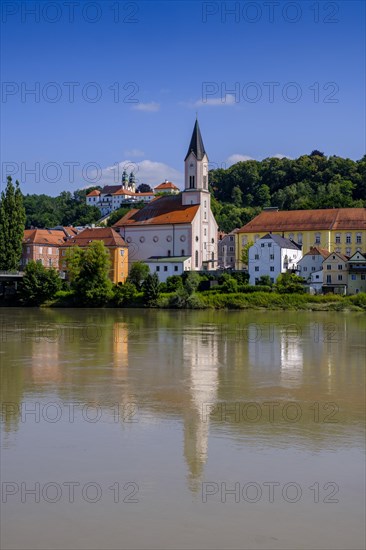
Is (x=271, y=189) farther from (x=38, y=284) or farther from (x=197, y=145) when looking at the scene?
(x=38, y=284)

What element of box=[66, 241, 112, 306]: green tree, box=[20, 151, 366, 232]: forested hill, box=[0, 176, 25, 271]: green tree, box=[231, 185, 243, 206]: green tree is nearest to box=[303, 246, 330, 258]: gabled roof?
box=[66, 241, 112, 306]: green tree

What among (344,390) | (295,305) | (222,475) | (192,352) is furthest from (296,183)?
(222,475)

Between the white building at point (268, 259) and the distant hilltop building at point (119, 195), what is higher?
the distant hilltop building at point (119, 195)

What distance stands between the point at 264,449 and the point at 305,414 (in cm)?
299

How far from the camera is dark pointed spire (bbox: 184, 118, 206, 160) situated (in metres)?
72.8

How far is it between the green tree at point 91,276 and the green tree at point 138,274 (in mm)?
4260

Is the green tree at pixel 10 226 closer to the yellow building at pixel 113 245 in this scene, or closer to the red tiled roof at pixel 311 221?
the yellow building at pixel 113 245

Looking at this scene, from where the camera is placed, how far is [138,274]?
62906mm

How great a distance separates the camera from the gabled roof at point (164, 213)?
7069 cm

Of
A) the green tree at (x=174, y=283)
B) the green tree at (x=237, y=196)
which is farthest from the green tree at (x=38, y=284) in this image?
the green tree at (x=237, y=196)

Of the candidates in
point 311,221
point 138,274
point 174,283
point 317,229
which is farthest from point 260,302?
point 311,221

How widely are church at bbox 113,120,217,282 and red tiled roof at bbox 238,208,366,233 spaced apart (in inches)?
214

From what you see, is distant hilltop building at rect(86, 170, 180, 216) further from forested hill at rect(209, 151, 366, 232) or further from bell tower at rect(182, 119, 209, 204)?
bell tower at rect(182, 119, 209, 204)

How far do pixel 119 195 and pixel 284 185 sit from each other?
136ft
